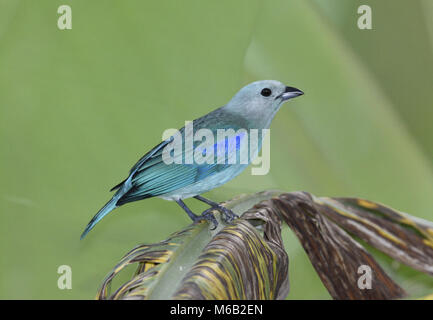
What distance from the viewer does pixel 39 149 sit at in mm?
1480

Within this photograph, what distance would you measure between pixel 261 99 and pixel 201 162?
0.25 meters

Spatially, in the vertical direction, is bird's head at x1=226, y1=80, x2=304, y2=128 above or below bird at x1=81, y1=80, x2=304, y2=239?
above

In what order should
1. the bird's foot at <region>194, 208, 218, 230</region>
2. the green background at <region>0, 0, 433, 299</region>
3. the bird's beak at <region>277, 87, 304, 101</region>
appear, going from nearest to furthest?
the bird's foot at <region>194, 208, 218, 230</region>, the bird's beak at <region>277, 87, 304, 101</region>, the green background at <region>0, 0, 433, 299</region>

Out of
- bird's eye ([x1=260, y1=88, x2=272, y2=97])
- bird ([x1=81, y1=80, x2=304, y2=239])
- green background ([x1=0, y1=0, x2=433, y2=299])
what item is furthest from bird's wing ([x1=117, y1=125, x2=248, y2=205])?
green background ([x1=0, y1=0, x2=433, y2=299])

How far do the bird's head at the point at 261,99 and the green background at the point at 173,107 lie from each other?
0.93 feet

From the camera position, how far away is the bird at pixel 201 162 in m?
1.24

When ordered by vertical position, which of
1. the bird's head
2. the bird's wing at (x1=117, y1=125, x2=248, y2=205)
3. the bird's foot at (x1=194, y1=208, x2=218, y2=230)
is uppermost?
the bird's head

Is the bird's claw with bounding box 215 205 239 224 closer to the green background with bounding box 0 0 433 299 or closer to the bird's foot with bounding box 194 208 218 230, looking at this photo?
the bird's foot with bounding box 194 208 218 230

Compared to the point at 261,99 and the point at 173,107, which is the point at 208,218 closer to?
the point at 261,99

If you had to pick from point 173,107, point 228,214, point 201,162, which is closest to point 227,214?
Result: point 228,214

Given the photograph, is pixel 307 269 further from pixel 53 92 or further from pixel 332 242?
pixel 53 92

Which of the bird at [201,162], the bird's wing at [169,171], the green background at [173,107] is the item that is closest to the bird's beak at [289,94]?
the bird at [201,162]

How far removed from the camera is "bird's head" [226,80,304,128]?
1.35 meters

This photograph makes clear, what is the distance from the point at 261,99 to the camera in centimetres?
135
